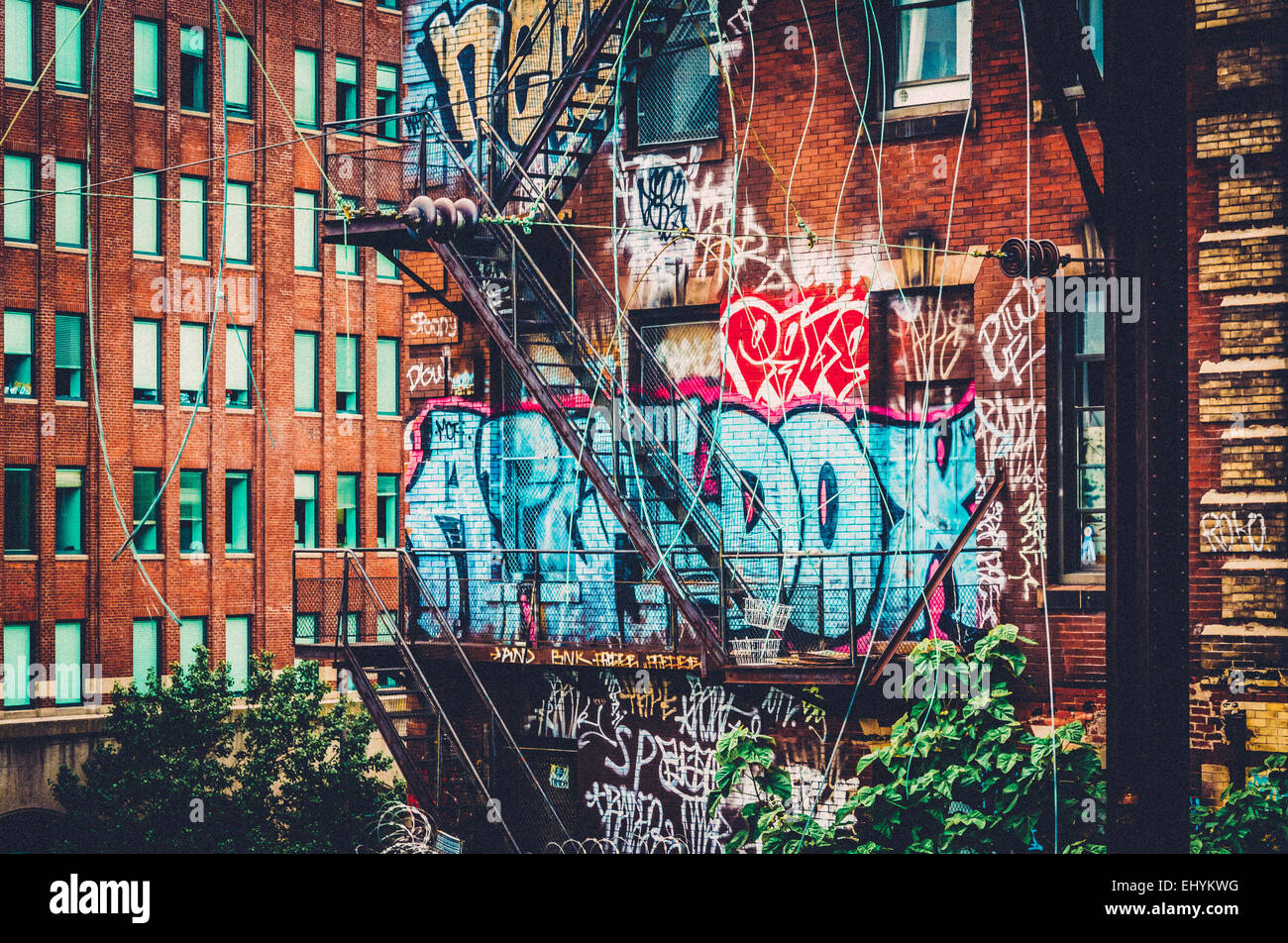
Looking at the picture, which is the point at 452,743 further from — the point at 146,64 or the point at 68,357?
the point at 146,64

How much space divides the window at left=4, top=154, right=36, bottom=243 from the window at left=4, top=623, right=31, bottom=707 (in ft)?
20.1

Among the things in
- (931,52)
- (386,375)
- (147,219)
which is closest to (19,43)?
(147,219)

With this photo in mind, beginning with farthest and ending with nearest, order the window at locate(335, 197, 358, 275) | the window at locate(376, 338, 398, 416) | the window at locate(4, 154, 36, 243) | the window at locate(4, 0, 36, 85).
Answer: the window at locate(376, 338, 398, 416) < the window at locate(335, 197, 358, 275) < the window at locate(4, 154, 36, 243) < the window at locate(4, 0, 36, 85)

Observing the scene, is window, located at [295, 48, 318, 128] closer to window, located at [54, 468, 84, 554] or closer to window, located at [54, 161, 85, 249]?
window, located at [54, 161, 85, 249]

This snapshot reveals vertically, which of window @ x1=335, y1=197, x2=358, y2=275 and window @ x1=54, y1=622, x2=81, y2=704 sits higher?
window @ x1=335, y1=197, x2=358, y2=275

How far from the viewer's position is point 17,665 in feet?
75.1

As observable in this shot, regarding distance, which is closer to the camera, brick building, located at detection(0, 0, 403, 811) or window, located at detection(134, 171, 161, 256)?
brick building, located at detection(0, 0, 403, 811)

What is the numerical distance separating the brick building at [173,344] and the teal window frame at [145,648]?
2.8 inches

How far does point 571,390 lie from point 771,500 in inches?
88.7

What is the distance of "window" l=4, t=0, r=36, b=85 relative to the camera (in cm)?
1959

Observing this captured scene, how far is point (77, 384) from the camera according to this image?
2419 cm

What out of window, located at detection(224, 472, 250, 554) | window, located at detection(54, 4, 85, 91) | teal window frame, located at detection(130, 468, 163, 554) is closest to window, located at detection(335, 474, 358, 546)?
window, located at detection(224, 472, 250, 554)

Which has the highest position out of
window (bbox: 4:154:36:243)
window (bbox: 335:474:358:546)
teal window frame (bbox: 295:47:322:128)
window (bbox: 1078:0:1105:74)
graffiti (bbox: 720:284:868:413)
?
teal window frame (bbox: 295:47:322:128)

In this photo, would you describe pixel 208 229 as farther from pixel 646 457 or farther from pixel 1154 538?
pixel 1154 538
